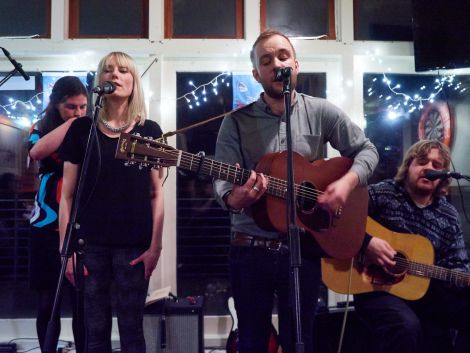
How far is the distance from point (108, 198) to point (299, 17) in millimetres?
2309

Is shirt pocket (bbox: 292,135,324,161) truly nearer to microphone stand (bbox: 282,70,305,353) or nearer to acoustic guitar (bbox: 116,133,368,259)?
acoustic guitar (bbox: 116,133,368,259)

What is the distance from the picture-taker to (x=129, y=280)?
81.0 inches

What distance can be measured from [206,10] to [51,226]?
79.7 inches

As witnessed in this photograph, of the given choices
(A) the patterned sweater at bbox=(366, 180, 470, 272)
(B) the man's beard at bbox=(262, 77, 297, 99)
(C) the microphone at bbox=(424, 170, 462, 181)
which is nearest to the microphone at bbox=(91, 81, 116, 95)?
(B) the man's beard at bbox=(262, 77, 297, 99)

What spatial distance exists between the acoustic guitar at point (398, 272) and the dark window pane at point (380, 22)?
1655 millimetres

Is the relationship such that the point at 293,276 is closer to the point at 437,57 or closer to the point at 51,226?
the point at 51,226

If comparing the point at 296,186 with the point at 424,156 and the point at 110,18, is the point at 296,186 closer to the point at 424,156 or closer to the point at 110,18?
the point at 424,156

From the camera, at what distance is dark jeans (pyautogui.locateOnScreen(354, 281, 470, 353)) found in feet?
7.62

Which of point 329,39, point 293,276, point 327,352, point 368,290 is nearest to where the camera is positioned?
point 293,276

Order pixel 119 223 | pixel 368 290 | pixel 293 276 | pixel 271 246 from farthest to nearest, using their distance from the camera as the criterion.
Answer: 1. pixel 368 290
2. pixel 119 223
3. pixel 271 246
4. pixel 293 276

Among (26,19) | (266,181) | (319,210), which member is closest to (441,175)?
(319,210)

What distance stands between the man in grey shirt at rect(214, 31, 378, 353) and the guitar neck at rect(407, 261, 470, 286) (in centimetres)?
86

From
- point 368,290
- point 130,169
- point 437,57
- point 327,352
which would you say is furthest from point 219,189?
point 437,57

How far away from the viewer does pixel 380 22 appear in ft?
11.9
